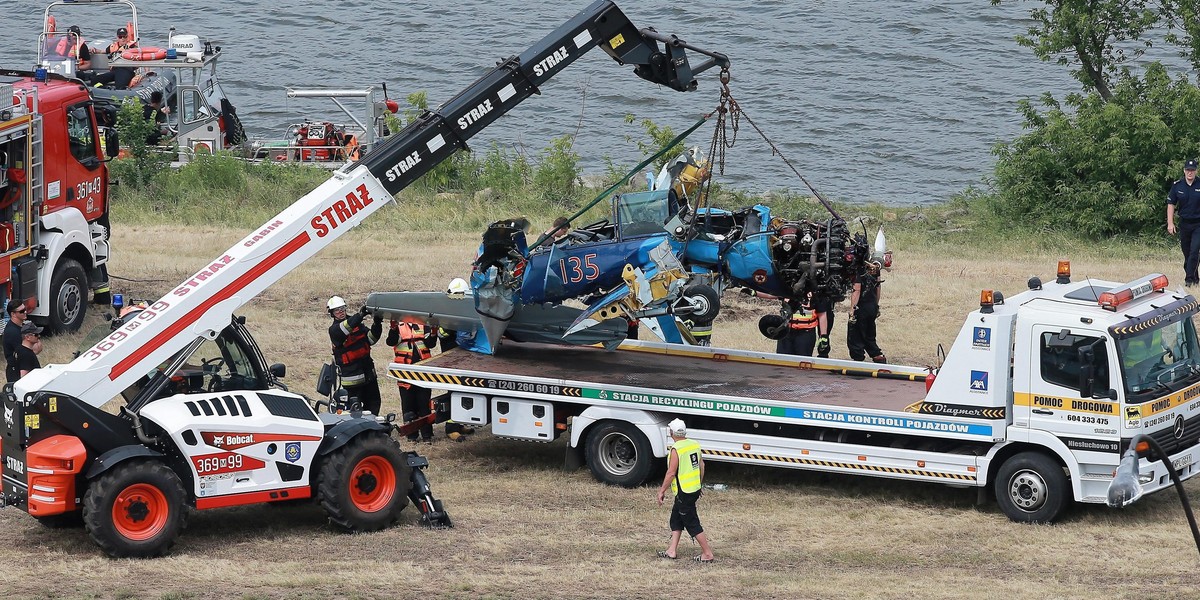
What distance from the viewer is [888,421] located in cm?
1350

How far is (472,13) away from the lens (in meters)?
46.9

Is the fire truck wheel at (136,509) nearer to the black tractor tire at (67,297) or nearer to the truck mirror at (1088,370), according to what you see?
the truck mirror at (1088,370)

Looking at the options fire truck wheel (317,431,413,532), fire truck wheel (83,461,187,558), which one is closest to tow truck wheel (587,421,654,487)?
fire truck wheel (317,431,413,532)

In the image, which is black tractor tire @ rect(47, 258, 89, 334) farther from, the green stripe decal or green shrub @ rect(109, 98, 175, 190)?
green shrub @ rect(109, 98, 175, 190)

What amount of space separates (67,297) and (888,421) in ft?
36.8

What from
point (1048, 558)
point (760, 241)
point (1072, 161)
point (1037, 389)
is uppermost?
point (1072, 161)

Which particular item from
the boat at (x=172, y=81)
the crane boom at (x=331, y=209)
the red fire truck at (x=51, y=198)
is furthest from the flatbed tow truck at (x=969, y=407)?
the boat at (x=172, y=81)

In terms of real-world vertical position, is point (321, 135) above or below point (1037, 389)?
above

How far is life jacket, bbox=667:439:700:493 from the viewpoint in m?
11.8

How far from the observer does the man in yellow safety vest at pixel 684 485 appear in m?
11.9

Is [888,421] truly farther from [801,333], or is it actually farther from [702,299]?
[801,333]

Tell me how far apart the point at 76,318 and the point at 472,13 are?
93.7ft

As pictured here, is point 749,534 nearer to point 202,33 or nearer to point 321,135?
point 321,135

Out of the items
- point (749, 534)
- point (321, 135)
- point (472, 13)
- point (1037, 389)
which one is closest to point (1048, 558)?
point (1037, 389)
